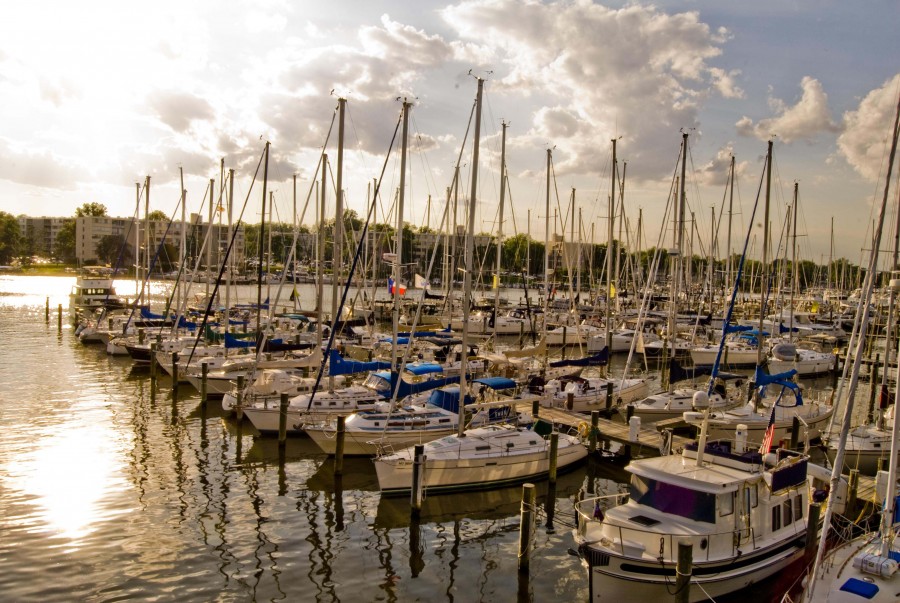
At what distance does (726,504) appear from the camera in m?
14.5

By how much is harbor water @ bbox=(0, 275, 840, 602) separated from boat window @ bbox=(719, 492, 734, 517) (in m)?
2.12

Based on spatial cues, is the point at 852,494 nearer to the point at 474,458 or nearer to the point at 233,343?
the point at 474,458

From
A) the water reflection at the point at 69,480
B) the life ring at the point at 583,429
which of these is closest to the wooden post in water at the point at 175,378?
the water reflection at the point at 69,480

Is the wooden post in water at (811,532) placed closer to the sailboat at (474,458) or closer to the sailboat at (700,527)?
the sailboat at (700,527)

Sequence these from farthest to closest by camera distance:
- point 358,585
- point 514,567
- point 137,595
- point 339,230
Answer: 1. point 339,230
2. point 514,567
3. point 358,585
4. point 137,595

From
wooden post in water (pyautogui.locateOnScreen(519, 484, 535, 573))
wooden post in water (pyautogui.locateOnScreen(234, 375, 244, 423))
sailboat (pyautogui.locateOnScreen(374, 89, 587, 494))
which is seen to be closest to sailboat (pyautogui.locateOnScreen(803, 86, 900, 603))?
wooden post in water (pyautogui.locateOnScreen(519, 484, 535, 573))

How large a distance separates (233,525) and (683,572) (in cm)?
1240

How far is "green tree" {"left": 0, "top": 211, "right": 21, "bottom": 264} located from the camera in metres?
171

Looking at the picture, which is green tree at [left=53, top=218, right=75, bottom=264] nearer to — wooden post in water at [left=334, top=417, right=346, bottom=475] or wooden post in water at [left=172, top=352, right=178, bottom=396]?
wooden post in water at [left=172, top=352, right=178, bottom=396]

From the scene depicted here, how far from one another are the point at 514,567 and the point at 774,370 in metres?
34.5

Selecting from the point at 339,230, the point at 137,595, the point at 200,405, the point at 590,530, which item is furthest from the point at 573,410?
the point at 137,595

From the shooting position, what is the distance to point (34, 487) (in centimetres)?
2067

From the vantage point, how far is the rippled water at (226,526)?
604 inches

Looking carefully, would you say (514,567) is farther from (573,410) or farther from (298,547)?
(573,410)
